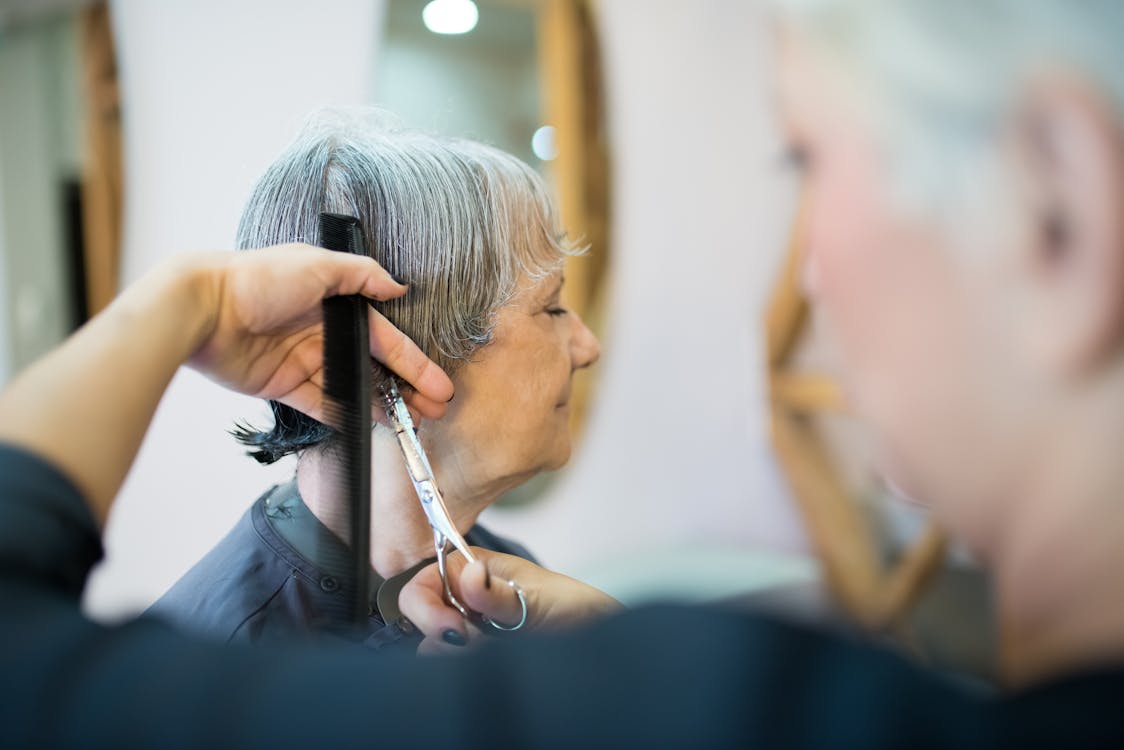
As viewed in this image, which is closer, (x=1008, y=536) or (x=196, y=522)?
(x=1008, y=536)

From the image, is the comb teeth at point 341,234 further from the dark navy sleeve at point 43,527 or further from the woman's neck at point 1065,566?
the woman's neck at point 1065,566

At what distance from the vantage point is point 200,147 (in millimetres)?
979

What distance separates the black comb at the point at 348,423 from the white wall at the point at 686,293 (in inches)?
24.0

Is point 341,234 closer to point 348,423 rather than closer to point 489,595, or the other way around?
point 348,423

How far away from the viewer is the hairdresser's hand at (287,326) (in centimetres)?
57

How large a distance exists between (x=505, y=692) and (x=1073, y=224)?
0.79ft

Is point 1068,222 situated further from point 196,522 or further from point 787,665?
point 196,522

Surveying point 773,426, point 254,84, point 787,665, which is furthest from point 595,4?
point 787,665

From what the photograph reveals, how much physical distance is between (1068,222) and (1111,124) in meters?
0.03

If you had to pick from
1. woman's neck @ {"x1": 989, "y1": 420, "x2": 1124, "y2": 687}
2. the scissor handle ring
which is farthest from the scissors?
woman's neck @ {"x1": 989, "y1": 420, "x2": 1124, "y2": 687}

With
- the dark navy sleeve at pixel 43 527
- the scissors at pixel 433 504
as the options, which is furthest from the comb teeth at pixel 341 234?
the dark navy sleeve at pixel 43 527

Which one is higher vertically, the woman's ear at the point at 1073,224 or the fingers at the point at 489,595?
the woman's ear at the point at 1073,224

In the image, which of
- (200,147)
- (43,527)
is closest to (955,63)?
(43,527)

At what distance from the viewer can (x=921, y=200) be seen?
0.33 metres
